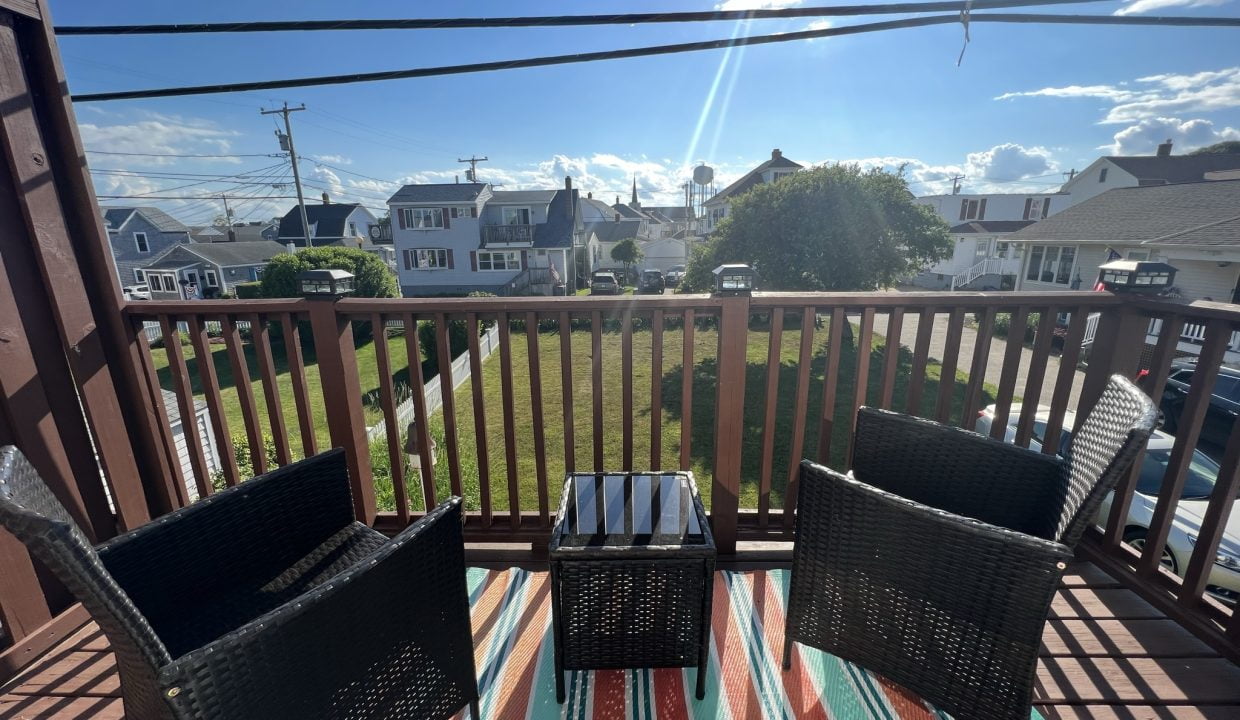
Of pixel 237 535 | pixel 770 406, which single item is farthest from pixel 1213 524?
pixel 237 535

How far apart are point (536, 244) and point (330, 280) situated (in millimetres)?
20743

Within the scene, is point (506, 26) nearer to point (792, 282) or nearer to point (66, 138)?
point (66, 138)

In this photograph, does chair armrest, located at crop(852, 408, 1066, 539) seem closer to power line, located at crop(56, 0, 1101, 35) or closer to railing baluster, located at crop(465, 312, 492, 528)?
railing baluster, located at crop(465, 312, 492, 528)

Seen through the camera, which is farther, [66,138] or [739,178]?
[739,178]

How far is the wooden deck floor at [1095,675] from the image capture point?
135 cm

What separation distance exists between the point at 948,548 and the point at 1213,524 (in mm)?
1148

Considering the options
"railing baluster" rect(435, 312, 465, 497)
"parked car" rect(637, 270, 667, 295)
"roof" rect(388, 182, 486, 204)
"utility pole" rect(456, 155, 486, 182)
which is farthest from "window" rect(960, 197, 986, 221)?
"railing baluster" rect(435, 312, 465, 497)

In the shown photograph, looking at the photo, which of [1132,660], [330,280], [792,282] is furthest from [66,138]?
[792,282]

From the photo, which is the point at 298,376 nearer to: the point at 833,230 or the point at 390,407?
the point at 390,407

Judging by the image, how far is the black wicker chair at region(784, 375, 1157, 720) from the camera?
105 centimetres

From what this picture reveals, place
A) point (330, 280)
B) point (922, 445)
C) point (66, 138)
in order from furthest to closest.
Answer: point (330, 280) → point (66, 138) → point (922, 445)

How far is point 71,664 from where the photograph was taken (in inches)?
59.9

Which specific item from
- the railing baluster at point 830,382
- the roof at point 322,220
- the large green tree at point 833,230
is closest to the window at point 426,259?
the roof at point 322,220

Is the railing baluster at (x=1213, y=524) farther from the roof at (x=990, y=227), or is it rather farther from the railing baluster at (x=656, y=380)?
the roof at (x=990, y=227)
